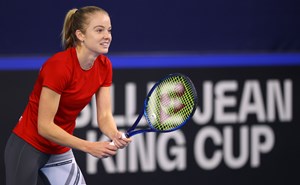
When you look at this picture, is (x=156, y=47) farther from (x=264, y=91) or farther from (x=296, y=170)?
(x=296, y=170)

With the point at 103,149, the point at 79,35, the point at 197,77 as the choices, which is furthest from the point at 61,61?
the point at 197,77

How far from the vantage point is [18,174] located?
320cm

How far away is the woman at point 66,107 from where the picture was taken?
3.01 meters

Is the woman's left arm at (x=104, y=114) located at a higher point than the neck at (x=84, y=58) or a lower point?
lower

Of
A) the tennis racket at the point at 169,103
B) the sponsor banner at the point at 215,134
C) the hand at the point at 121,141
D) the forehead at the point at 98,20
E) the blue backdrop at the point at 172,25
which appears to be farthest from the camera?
the sponsor banner at the point at 215,134

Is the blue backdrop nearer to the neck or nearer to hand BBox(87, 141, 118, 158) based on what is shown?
the neck

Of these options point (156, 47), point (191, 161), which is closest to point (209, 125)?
point (191, 161)

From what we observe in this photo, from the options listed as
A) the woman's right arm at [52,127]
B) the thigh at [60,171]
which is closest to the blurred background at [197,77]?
the thigh at [60,171]

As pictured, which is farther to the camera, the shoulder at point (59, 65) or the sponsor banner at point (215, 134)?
the sponsor banner at point (215, 134)

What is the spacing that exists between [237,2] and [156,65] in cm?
66

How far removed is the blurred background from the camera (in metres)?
4.30

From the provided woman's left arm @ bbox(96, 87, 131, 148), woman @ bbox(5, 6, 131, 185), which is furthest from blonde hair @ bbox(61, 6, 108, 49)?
woman's left arm @ bbox(96, 87, 131, 148)

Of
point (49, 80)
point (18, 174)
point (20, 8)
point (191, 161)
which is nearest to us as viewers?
point (49, 80)

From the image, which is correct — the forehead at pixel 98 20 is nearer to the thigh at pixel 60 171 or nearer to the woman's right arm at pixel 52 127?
the woman's right arm at pixel 52 127
